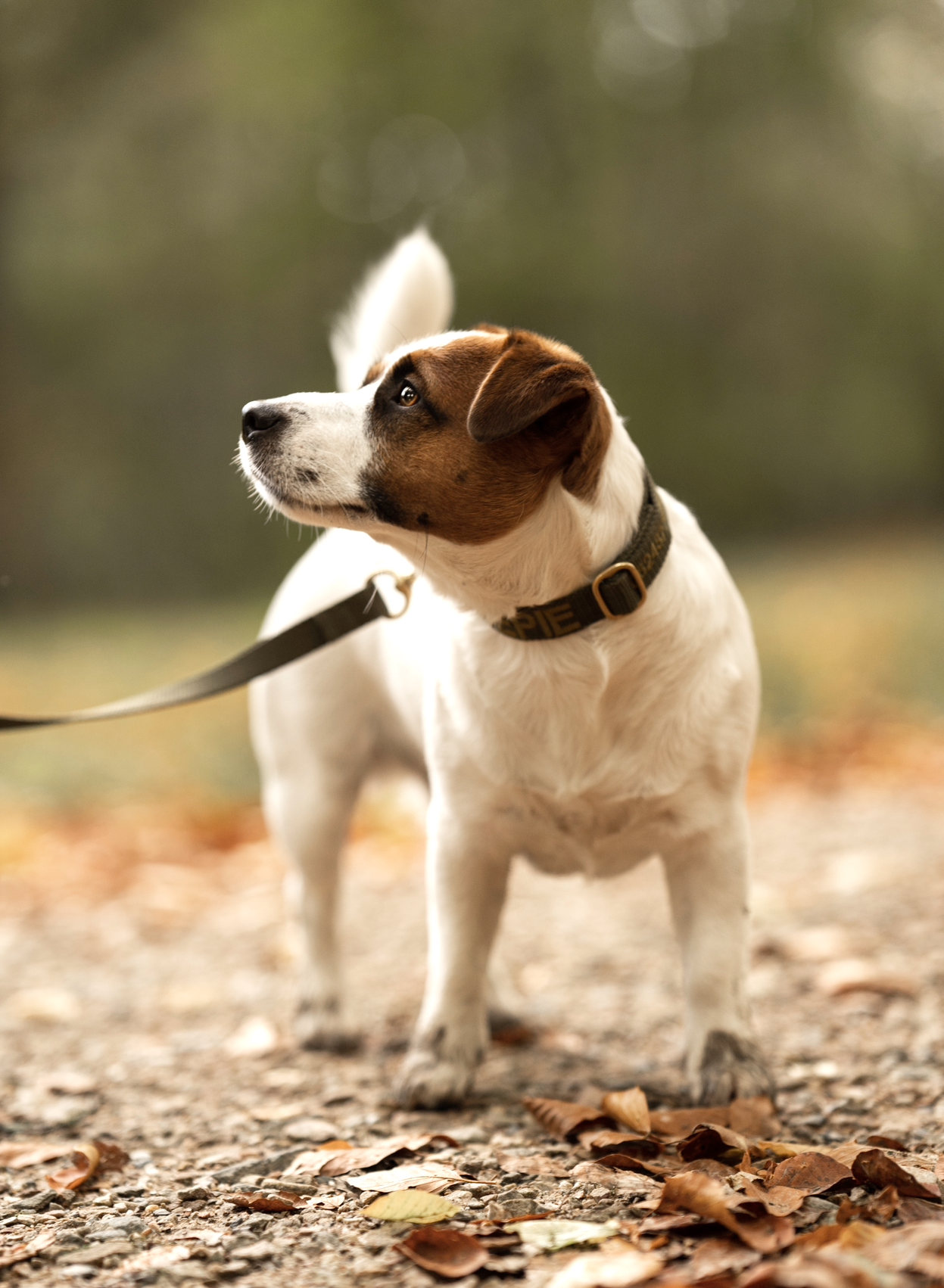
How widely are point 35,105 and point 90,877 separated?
8.66 m

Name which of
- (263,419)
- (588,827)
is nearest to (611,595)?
(588,827)

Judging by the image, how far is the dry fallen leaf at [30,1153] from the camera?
2.40m

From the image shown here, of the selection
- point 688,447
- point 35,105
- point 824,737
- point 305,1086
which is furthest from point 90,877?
point 35,105

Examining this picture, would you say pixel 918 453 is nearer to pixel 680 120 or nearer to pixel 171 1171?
pixel 680 120

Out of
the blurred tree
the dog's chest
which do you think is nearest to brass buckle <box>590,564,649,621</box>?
the dog's chest

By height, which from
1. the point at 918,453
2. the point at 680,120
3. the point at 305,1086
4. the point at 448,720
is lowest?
the point at 305,1086

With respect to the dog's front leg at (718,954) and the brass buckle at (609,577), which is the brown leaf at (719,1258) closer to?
the dog's front leg at (718,954)

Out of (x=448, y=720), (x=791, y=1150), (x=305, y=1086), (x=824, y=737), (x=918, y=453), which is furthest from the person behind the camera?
(x=918, y=453)

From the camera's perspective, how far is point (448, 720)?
256 cm

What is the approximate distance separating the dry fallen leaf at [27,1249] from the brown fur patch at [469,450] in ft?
4.42

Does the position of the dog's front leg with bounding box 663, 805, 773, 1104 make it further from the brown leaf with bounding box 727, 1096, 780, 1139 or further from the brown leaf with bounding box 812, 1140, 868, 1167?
the brown leaf with bounding box 812, 1140, 868, 1167

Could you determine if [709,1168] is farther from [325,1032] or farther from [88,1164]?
[325,1032]

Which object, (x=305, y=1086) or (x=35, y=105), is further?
(x=35, y=105)

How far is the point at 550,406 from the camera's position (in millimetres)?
2162
